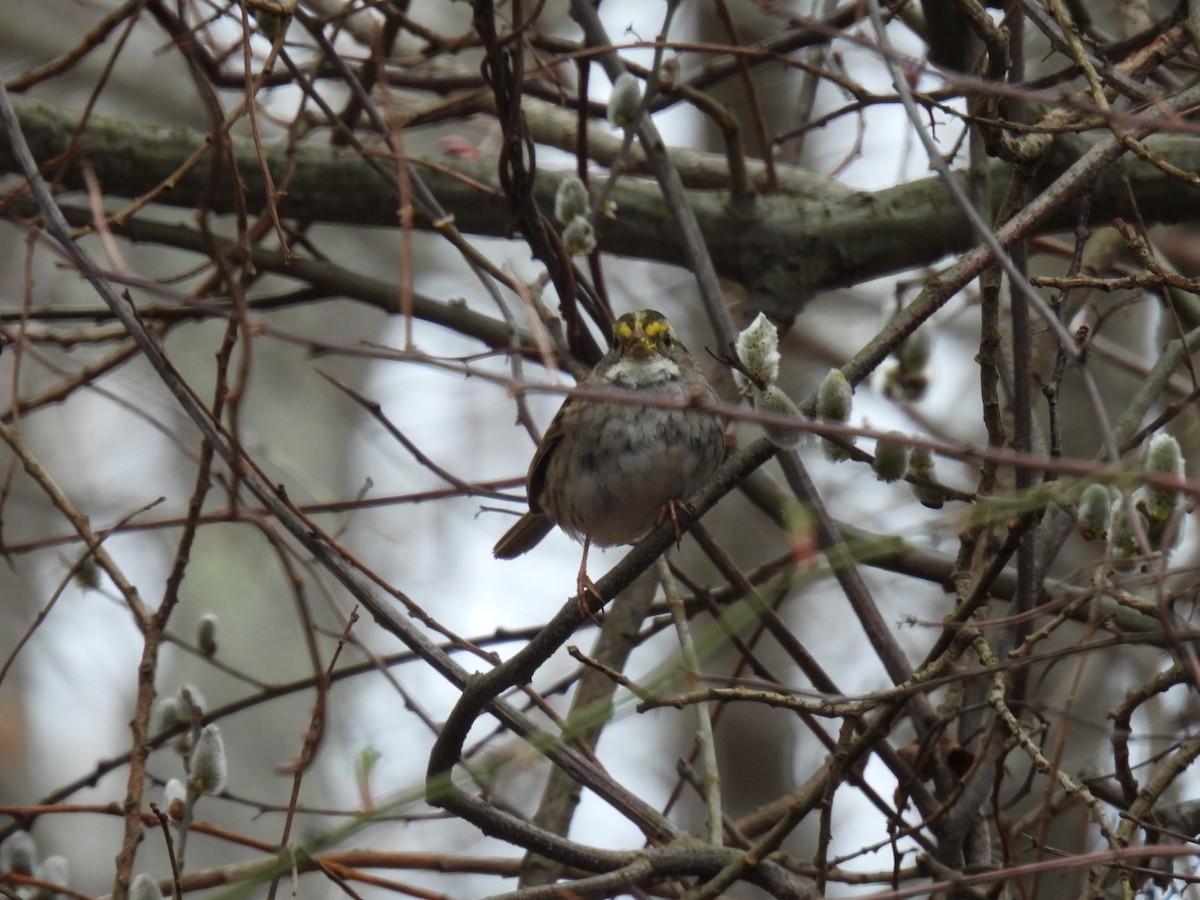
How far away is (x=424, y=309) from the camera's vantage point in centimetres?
362

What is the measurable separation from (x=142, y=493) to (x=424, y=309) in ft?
16.8

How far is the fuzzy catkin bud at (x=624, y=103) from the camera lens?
295 cm

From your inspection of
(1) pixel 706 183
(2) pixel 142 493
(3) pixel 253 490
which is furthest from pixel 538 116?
(2) pixel 142 493

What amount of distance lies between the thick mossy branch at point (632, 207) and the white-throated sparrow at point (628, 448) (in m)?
0.29

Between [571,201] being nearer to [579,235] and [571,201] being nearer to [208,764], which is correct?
[579,235]

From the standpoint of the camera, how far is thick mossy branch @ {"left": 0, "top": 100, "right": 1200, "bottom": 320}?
3555mm

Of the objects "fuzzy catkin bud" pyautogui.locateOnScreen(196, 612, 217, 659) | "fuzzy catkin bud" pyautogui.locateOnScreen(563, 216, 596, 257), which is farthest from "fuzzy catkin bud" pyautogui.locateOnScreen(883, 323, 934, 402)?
"fuzzy catkin bud" pyautogui.locateOnScreen(196, 612, 217, 659)

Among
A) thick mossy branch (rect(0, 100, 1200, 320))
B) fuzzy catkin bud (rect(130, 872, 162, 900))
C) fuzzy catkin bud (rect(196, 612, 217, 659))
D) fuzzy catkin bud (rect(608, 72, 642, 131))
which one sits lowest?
fuzzy catkin bud (rect(130, 872, 162, 900))

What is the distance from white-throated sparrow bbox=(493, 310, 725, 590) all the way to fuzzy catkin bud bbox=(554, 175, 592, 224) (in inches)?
18.5

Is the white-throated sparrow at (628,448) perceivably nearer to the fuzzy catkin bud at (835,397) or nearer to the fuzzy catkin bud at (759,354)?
the fuzzy catkin bud at (759,354)

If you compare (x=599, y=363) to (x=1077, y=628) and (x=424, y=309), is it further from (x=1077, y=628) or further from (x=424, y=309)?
(x=1077, y=628)

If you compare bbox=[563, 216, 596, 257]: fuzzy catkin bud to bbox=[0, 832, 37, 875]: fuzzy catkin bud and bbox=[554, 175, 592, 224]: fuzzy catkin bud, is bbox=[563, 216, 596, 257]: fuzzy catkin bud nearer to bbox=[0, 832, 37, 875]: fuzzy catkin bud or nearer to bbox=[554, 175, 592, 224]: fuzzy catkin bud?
bbox=[554, 175, 592, 224]: fuzzy catkin bud

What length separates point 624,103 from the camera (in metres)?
2.96

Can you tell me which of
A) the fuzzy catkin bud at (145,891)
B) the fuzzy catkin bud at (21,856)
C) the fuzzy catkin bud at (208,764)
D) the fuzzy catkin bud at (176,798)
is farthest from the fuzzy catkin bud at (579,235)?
the fuzzy catkin bud at (21,856)
